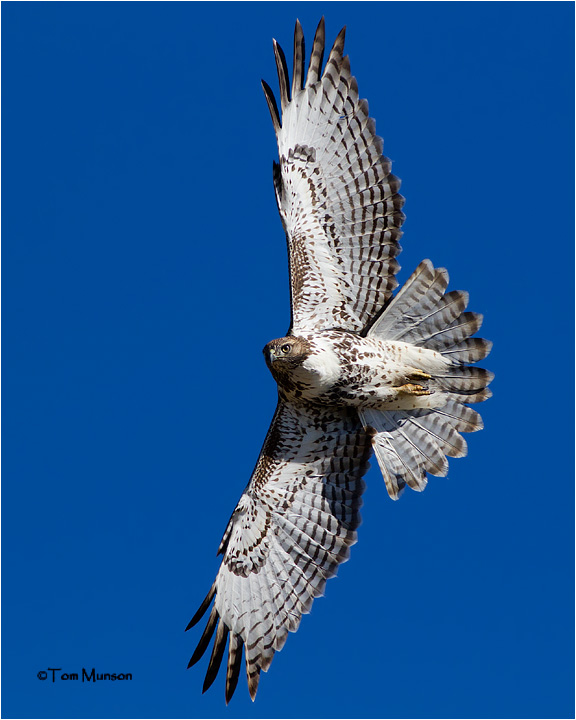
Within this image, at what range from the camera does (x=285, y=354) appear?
9445mm

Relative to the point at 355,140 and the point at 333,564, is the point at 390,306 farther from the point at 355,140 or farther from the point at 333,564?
the point at 333,564

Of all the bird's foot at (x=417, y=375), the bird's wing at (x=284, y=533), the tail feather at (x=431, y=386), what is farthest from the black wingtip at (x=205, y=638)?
the bird's foot at (x=417, y=375)

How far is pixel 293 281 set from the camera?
10.1 m

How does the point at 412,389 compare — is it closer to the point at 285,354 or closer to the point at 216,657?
the point at 285,354

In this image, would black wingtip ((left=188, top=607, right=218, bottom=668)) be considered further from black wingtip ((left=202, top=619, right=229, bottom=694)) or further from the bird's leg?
the bird's leg

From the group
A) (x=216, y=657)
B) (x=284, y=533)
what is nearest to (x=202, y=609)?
(x=216, y=657)

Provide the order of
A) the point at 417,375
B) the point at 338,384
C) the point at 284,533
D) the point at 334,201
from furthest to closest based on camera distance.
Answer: the point at 284,533 < the point at 334,201 < the point at 417,375 < the point at 338,384

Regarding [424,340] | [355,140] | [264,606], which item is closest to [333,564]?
[264,606]

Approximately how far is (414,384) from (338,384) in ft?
2.30

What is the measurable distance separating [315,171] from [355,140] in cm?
43

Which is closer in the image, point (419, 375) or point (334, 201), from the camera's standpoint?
point (419, 375)

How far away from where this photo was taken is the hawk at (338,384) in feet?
32.5

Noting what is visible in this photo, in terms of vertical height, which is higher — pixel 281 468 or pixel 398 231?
pixel 398 231

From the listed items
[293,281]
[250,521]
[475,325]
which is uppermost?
[293,281]
